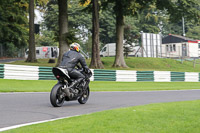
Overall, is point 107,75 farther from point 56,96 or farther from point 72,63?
point 56,96

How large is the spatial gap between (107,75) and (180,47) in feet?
116

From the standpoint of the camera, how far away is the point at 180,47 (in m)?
59.8

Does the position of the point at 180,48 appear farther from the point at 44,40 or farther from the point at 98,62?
the point at 98,62

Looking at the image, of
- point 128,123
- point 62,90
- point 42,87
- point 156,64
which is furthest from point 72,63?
point 156,64

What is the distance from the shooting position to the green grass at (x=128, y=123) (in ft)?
21.5

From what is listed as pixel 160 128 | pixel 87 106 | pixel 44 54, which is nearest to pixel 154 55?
pixel 44 54

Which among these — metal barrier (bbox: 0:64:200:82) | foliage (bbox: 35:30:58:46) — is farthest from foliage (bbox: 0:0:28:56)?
foliage (bbox: 35:30:58:46)

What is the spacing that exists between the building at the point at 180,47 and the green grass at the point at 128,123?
161ft

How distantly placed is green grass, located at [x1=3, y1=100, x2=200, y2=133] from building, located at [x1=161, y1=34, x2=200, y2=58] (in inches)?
1935

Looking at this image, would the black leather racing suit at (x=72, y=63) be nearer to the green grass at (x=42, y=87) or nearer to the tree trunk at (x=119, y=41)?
the green grass at (x=42, y=87)

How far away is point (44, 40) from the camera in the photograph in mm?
68938

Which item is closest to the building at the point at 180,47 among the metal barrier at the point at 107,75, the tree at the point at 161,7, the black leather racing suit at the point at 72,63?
the tree at the point at 161,7

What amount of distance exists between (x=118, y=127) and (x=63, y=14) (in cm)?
2387

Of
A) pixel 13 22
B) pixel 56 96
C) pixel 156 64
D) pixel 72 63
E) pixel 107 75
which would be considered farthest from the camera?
pixel 13 22
